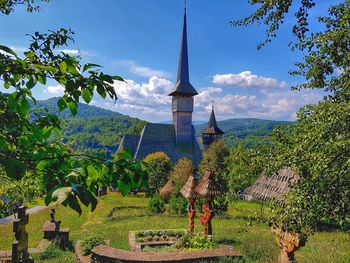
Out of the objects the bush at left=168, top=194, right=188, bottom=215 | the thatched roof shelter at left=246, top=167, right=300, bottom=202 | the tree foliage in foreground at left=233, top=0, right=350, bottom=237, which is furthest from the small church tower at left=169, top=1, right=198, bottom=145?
the tree foliage in foreground at left=233, top=0, right=350, bottom=237

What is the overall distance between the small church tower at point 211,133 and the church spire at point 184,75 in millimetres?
5836

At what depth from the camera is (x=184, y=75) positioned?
183 ft

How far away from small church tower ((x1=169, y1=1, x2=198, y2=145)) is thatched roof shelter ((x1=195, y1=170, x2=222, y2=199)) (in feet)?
131

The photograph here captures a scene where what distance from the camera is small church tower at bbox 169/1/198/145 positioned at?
5464cm

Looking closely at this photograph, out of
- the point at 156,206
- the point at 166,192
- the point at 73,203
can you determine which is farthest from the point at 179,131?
the point at 73,203

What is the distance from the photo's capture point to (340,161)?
5105mm

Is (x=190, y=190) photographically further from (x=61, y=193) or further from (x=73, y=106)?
(x=61, y=193)

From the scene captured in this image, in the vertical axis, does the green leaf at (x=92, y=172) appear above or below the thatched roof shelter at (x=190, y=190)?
above

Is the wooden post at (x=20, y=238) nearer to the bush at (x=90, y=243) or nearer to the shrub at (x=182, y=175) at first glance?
the bush at (x=90, y=243)

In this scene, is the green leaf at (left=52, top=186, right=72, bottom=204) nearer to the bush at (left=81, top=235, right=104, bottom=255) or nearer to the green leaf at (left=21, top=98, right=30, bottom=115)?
the green leaf at (left=21, top=98, right=30, bottom=115)

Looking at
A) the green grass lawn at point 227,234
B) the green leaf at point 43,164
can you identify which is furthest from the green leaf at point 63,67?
the green grass lawn at point 227,234

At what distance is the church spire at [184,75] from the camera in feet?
178

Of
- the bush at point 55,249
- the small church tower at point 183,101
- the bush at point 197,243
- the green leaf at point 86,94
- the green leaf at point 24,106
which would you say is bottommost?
the bush at point 55,249

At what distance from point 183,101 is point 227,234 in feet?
131
